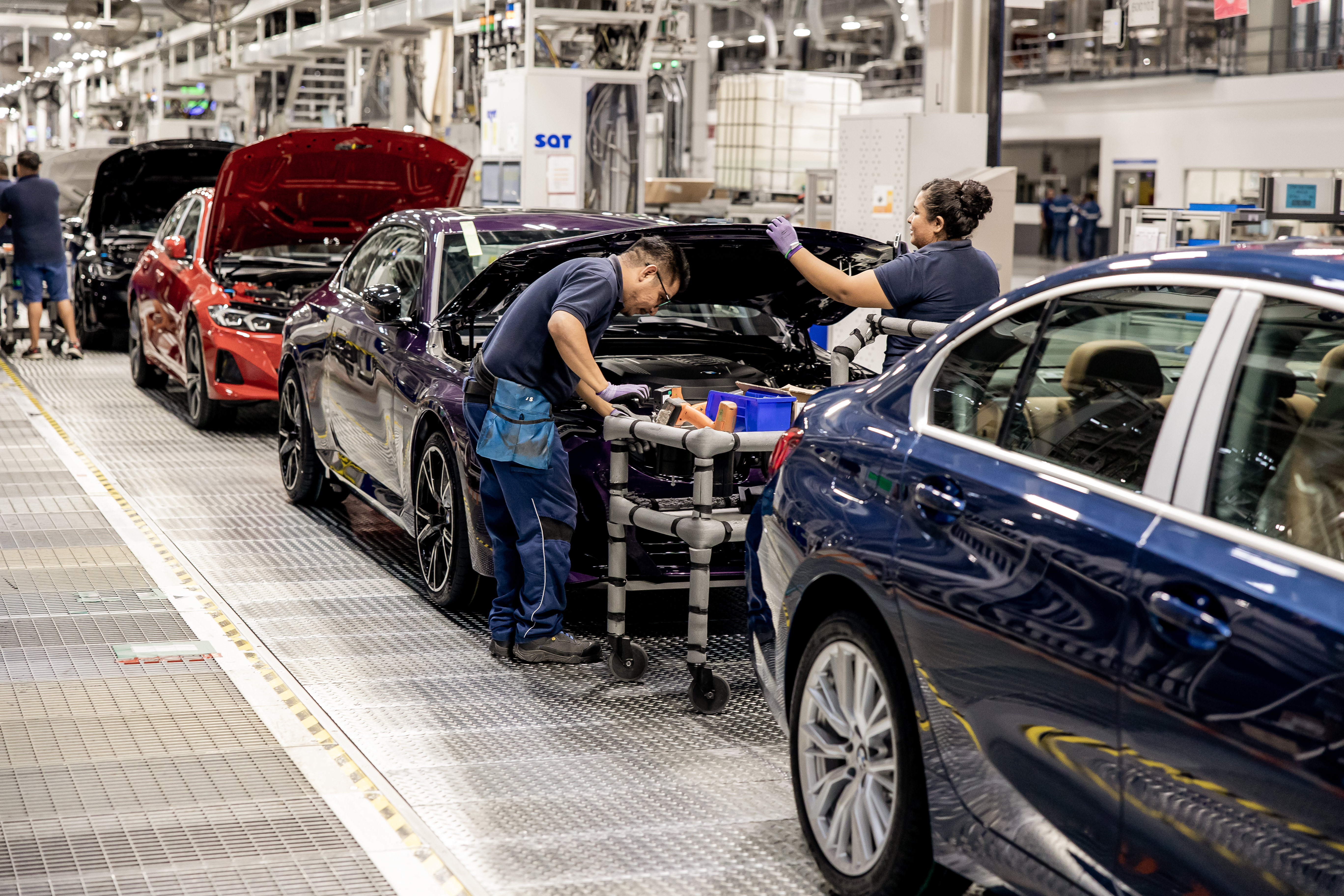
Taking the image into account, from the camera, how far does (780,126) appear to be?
773 inches

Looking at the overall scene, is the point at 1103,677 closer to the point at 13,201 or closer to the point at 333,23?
the point at 13,201

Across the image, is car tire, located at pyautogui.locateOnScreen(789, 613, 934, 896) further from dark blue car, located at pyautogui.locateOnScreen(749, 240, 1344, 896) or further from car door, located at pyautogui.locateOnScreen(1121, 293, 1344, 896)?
car door, located at pyautogui.locateOnScreen(1121, 293, 1344, 896)

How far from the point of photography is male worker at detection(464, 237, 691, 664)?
484cm

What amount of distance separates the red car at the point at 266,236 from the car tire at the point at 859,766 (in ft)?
21.5

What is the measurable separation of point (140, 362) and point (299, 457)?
5.47 m

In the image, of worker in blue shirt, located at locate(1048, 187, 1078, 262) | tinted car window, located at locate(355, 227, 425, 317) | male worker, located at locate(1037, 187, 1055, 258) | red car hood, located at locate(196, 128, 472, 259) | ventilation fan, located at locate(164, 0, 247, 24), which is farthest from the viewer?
male worker, located at locate(1037, 187, 1055, 258)

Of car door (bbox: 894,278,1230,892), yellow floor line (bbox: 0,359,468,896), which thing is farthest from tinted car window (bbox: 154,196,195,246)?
car door (bbox: 894,278,1230,892)

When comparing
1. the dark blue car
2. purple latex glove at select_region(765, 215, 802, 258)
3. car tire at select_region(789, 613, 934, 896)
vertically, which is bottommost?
car tire at select_region(789, 613, 934, 896)

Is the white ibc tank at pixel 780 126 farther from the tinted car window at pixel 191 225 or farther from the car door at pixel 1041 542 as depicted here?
the car door at pixel 1041 542

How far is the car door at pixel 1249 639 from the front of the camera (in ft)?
7.11

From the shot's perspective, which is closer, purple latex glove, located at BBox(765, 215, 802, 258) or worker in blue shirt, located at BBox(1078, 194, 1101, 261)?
purple latex glove, located at BBox(765, 215, 802, 258)

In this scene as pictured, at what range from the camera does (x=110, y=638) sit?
5711 millimetres

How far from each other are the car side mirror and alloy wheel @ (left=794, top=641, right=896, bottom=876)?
11.4ft

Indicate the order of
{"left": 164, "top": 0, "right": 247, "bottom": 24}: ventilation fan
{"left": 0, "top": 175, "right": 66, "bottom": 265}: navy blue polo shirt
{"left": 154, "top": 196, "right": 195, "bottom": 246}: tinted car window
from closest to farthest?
1. {"left": 154, "top": 196, "right": 195, "bottom": 246}: tinted car window
2. {"left": 0, "top": 175, "right": 66, "bottom": 265}: navy blue polo shirt
3. {"left": 164, "top": 0, "right": 247, "bottom": 24}: ventilation fan
